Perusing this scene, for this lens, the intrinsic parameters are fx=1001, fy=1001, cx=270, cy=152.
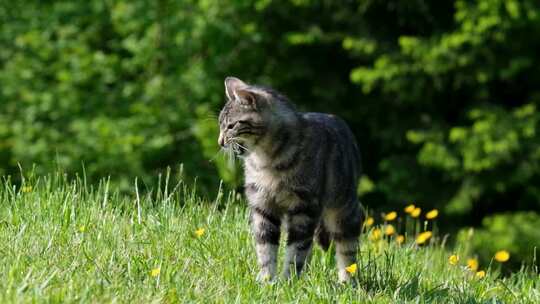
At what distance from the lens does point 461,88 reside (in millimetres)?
13039

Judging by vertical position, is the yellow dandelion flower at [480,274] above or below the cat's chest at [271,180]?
below

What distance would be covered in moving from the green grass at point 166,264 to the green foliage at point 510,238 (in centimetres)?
500

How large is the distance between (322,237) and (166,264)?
160cm

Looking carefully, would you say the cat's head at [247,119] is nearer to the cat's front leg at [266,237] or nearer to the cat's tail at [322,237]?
the cat's front leg at [266,237]

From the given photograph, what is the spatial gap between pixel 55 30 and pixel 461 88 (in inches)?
231

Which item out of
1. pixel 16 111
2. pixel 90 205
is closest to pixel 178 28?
pixel 16 111

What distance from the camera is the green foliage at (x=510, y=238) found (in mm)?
11586

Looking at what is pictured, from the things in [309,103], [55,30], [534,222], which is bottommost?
[534,222]

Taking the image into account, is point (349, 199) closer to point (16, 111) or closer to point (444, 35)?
point (444, 35)

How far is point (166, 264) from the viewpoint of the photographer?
16.6ft

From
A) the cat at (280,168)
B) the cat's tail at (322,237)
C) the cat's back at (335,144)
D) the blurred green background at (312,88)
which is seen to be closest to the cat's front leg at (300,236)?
the cat at (280,168)

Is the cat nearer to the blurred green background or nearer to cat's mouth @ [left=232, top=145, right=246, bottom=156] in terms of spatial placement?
cat's mouth @ [left=232, top=145, right=246, bottom=156]

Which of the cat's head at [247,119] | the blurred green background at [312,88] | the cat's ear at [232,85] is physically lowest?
the blurred green background at [312,88]

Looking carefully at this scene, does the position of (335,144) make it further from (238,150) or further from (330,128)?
(238,150)
